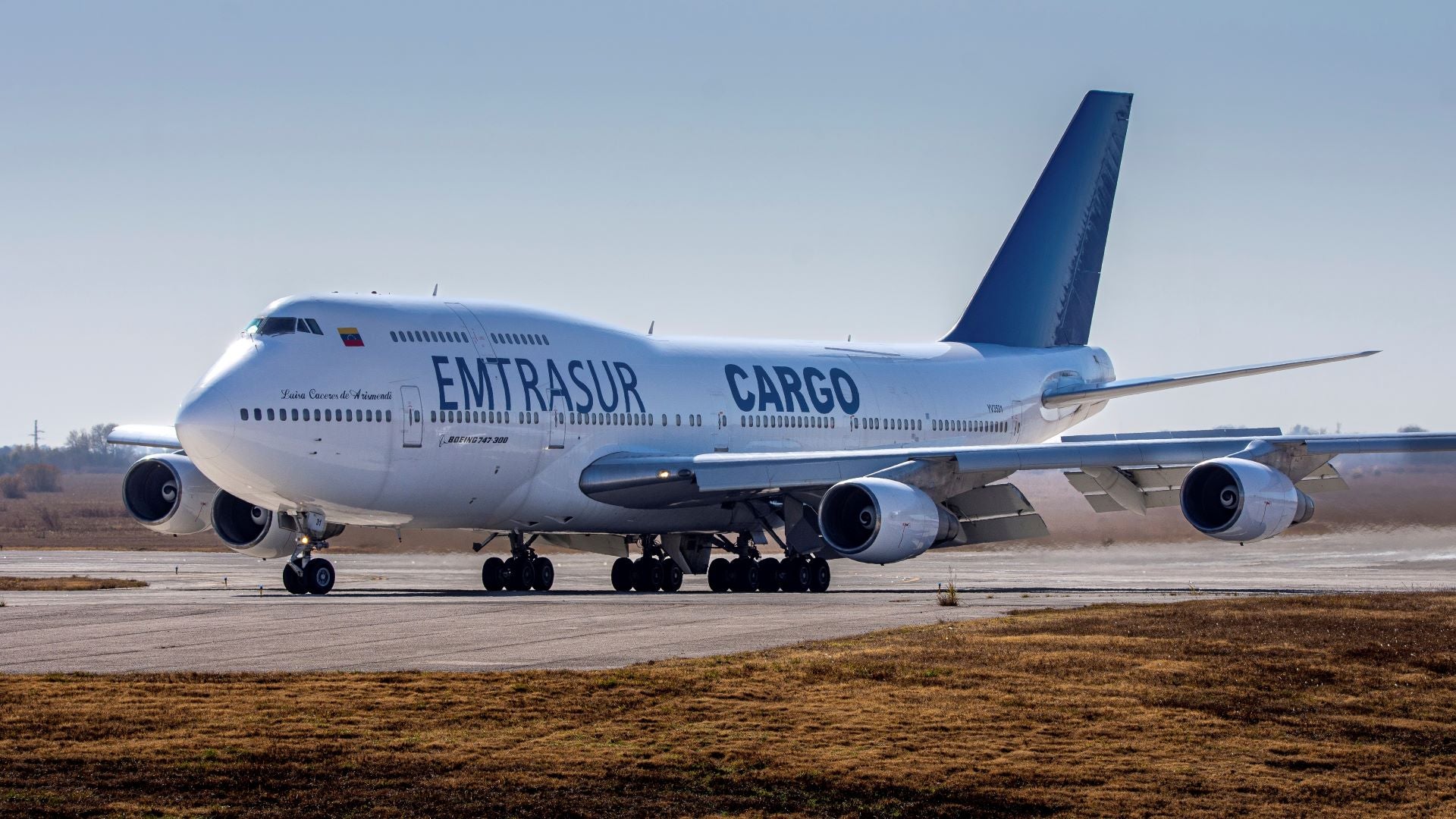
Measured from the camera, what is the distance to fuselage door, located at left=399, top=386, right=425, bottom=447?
28.1 meters

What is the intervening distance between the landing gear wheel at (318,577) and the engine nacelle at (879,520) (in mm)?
7887

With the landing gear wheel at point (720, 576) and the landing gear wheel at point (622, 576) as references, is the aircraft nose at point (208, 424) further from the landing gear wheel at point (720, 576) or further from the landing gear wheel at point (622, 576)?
the landing gear wheel at point (720, 576)

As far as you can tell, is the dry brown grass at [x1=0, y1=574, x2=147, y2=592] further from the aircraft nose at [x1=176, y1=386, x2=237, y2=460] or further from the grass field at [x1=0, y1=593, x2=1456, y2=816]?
the grass field at [x1=0, y1=593, x2=1456, y2=816]

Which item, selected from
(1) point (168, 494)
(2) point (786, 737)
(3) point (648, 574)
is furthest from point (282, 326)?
(2) point (786, 737)

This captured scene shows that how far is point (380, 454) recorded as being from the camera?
27.8 m

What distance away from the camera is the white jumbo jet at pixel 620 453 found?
27234 millimetres

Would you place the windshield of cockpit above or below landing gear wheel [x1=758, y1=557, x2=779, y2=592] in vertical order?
above

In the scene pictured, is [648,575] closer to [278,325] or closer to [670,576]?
[670,576]

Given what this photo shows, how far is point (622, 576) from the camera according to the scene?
106 feet

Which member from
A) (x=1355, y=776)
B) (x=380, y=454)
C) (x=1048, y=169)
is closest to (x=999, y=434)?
(x=1048, y=169)

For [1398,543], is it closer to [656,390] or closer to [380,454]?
[656,390]

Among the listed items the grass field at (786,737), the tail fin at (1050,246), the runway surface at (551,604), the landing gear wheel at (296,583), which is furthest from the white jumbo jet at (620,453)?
the grass field at (786,737)

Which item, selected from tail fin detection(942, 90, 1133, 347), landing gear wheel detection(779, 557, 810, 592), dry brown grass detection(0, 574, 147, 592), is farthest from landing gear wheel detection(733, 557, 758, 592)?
tail fin detection(942, 90, 1133, 347)

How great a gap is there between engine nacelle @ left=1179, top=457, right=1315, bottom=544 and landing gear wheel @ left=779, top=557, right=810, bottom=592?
702cm
